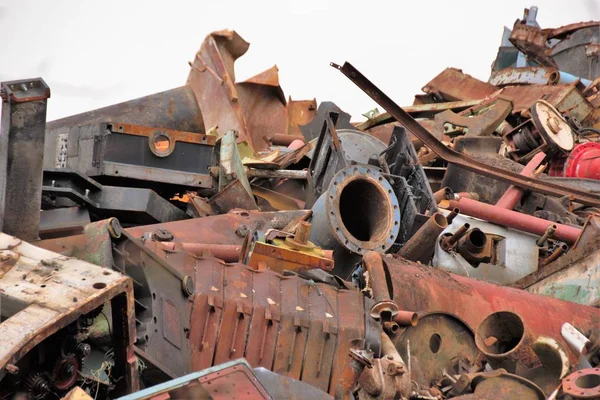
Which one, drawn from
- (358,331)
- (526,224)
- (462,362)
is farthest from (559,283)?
(358,331)

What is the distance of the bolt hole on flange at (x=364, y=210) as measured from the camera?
704 cm

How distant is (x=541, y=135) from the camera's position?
9.30 m

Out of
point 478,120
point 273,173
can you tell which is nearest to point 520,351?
point 273,173

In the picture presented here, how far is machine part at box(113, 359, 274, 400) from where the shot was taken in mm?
3148

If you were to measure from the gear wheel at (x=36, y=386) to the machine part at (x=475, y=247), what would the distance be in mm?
4342

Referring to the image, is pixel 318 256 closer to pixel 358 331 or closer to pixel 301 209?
pixel 358 331

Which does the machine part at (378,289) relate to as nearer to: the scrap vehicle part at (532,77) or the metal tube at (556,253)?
the metal tube at (556,253)

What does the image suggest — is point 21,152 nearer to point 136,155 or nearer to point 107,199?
point 107,199

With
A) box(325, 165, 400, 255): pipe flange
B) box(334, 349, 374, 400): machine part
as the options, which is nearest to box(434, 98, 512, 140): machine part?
box(325, 165, 400, 255): pipe flange

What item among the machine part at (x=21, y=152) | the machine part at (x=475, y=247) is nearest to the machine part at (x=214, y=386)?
the machine part at (x=21, y=152)

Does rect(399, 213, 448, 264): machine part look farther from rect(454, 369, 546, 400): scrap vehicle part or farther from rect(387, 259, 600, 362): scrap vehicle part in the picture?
rect(454, 369, 546, 400): scrap vehicle part

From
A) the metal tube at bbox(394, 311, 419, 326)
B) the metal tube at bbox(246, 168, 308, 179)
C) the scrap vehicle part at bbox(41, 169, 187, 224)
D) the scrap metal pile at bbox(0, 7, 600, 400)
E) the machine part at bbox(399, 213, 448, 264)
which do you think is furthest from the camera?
the metal tube at bbox(246, 168, 308, 179)

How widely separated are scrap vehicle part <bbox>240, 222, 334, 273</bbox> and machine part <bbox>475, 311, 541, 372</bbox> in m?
1.07

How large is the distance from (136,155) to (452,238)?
244cm
